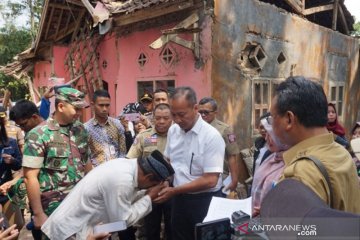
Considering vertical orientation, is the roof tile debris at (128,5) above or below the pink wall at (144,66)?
above

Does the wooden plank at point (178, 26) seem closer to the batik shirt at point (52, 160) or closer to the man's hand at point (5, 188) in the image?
the batik shirt at point (52, 160)

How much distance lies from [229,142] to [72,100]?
1.84 m

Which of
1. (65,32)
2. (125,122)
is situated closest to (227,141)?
(125,122)

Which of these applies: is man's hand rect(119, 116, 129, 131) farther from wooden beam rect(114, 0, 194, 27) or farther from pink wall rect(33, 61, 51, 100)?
pink wall rect(33, 61, 51, 100)

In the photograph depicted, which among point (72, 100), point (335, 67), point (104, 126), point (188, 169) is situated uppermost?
point (335, 67)

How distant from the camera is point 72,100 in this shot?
111 inches

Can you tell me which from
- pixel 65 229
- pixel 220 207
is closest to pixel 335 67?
pixel 220 207

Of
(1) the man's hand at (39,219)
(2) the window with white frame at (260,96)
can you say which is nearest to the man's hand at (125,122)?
(1) the man's hand at (39,219)

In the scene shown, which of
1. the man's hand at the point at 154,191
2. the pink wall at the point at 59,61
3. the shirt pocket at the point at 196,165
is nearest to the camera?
the man's hand at the point at 154,191

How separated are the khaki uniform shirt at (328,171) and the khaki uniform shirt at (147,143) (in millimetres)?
2274

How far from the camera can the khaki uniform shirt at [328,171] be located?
112 cm

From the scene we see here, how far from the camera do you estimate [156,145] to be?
3.52m

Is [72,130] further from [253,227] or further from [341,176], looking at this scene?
[341,176]

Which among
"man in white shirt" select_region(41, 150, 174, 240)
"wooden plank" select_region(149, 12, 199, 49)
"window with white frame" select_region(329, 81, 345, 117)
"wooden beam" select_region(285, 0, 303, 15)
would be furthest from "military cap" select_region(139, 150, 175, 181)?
"window with white frame" select_region(329, 81, 345, 117)
